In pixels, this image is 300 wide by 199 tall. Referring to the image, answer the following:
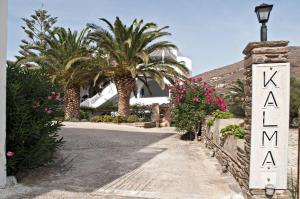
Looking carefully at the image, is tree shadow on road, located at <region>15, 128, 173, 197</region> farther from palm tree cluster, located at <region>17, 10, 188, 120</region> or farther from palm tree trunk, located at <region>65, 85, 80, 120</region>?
palm tree trunk, located at <region>65, 85, 80, 120</region>

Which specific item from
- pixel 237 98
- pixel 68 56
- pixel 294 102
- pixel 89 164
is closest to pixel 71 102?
pixel 68 56

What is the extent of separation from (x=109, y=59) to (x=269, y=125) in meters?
14.4

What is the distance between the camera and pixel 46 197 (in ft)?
15.9

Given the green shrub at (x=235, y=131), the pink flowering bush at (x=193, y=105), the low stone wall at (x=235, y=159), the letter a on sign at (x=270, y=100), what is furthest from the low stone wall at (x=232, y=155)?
the pink flowering bush at (x=193, y=105)

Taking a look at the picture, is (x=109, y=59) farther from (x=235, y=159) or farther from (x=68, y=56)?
(x=235, y=159)

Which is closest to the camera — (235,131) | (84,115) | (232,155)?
(232,155)

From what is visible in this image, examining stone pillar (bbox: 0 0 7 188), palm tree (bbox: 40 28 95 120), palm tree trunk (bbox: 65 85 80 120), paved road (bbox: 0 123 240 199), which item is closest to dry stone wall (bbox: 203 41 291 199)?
paved road (bbox: 0 123 240 199)

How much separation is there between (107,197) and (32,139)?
2.16 meters

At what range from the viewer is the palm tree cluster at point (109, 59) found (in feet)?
57.3

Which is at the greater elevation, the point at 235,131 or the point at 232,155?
the point at 235,131

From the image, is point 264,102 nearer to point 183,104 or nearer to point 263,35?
point 263,35

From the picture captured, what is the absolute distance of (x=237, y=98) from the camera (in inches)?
771

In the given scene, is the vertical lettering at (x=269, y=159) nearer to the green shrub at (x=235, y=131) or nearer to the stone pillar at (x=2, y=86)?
the green shrub at (x=235, y=131)

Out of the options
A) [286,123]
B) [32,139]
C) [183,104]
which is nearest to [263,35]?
[286,123]
